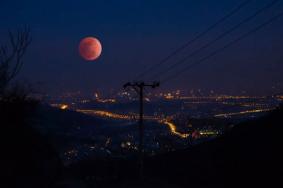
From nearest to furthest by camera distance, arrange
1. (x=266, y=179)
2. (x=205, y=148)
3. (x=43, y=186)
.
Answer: (x=43, y=186), (x=266, y=179), (x=205, y=148)

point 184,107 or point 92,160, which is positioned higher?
point 184,107

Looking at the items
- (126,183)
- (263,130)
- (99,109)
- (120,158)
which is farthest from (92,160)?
(99,109)

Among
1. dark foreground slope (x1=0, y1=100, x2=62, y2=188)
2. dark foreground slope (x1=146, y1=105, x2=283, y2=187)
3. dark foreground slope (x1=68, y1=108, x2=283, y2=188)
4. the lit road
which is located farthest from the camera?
the lit road

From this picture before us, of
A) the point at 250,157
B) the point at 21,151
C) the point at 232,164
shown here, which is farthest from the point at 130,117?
the point at 21,151

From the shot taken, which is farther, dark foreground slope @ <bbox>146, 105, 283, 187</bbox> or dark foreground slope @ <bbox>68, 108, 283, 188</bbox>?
dark foreground slope @ <bbox>68, 108, 283, 188</bbox>

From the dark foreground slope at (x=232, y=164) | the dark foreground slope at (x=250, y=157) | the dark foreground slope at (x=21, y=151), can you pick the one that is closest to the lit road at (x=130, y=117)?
the dark foreground slope at (x=232, y=164)

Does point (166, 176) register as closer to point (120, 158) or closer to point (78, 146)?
point (120, 158)

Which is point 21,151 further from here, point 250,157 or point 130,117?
point 130,117

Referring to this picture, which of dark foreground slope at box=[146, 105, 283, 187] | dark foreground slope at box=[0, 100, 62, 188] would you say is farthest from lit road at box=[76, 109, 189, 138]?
dark foreground slope at box=[0, 100, 62, 188]

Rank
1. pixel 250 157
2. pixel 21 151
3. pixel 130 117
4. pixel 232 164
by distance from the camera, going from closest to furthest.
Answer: pixel 21 151 < pixel 250 157 < pixel 232 164 < pixel 130 117

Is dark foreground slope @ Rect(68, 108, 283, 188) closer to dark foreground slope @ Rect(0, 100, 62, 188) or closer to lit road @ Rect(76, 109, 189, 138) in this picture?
dark foreground slope @ Rect(0, 100, 62, 188)

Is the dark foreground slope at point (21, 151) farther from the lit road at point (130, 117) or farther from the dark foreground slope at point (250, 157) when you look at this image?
the lit road at point (130, 117)
